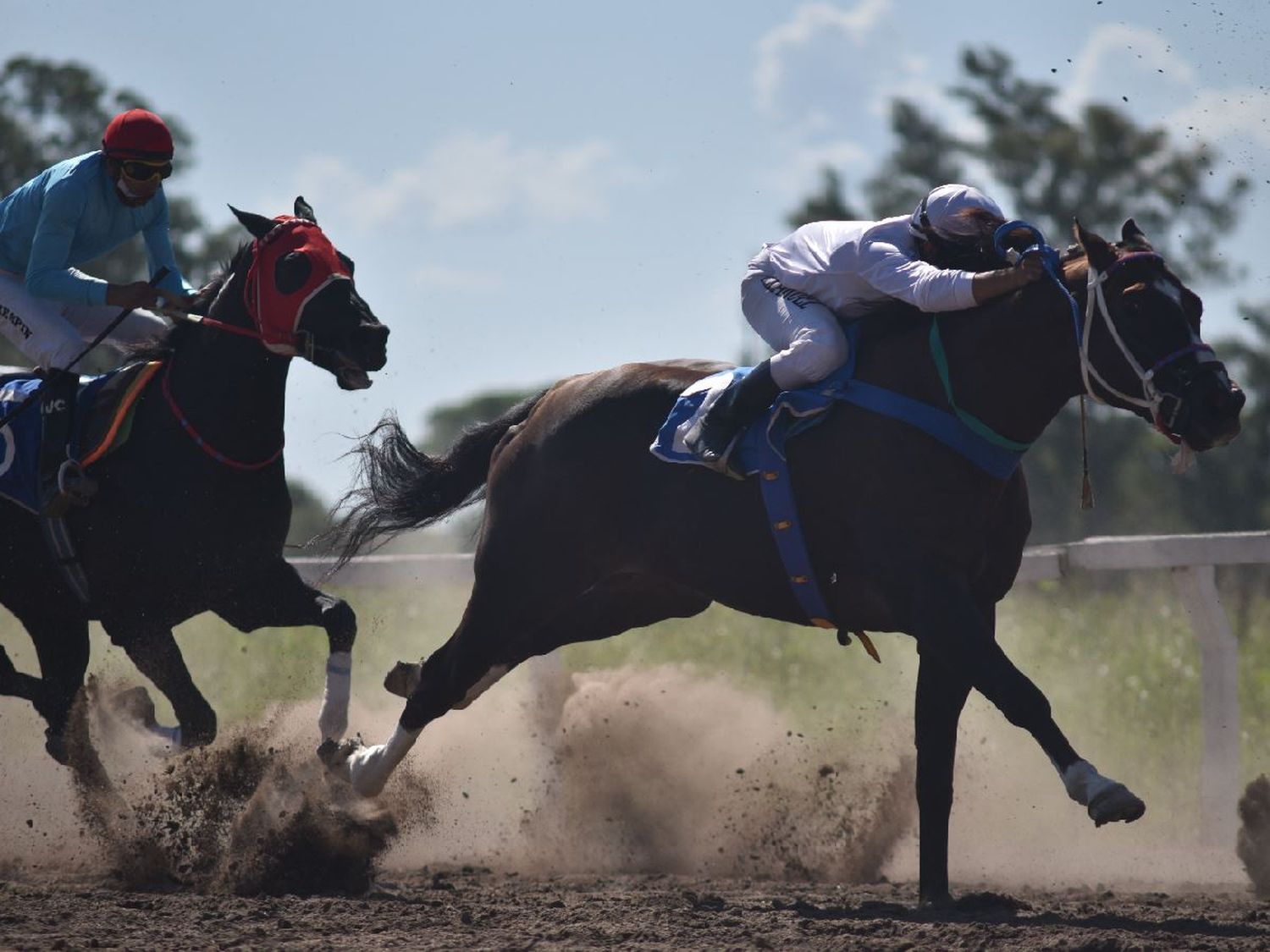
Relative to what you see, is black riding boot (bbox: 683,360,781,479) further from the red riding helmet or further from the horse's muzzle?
the red riding helmet

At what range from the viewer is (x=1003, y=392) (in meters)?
5.39

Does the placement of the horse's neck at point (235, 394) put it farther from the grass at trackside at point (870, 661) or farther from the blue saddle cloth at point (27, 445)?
the grass at trackside at point (870, 661)

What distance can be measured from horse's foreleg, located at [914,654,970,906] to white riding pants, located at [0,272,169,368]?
3.33 m

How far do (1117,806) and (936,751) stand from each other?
955 mm

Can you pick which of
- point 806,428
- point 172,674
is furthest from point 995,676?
point 172,674

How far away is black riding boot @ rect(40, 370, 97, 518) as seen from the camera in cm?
640

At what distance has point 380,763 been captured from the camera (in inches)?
255

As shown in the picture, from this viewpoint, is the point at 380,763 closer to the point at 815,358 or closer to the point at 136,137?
the point at 815,358

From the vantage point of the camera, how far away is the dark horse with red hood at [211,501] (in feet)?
20.9

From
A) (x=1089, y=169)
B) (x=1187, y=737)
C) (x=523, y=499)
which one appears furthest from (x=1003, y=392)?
(x=1089, y=169)

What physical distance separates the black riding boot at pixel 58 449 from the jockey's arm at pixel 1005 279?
327 cm

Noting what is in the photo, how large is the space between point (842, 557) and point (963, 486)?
53cm

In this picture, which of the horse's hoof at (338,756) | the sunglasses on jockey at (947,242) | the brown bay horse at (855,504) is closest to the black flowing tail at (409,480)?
the brown bay horse at (855,504)

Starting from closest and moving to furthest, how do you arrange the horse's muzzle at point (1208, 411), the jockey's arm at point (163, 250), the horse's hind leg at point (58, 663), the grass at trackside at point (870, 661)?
the horse's muzzle at point (1208, 411) → the horse's hind leg at point (58, 663) → the jockey's arm at point (163, 250) → the grass at trackside at point (870, 661)
